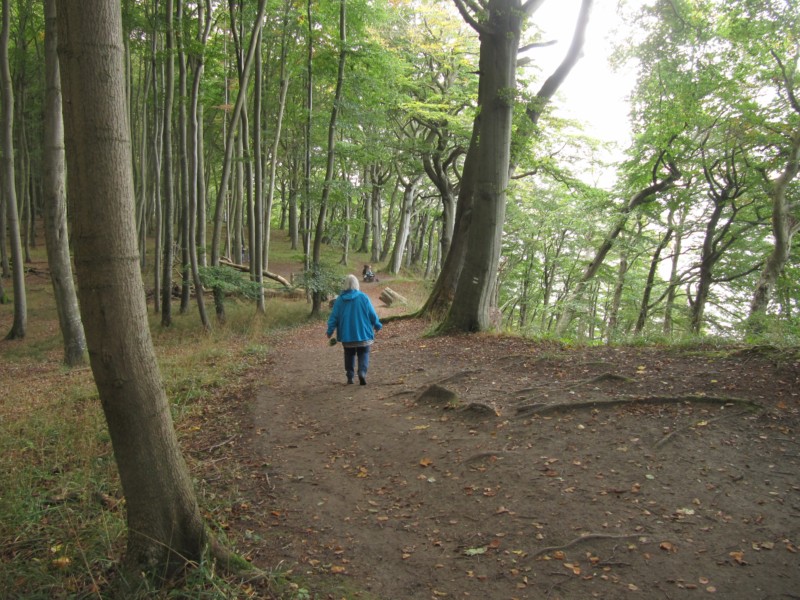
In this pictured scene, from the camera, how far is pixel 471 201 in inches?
445

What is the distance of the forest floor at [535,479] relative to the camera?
10.1 feet

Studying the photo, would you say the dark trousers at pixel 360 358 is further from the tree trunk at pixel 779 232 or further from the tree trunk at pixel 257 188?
the tree trunk at pixel 779 232

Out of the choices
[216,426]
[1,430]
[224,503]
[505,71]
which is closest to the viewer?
[224,503]

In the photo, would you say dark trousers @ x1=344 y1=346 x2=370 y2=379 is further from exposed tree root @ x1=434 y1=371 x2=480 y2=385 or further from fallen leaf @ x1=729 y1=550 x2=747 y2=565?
fallen leaf @ x1=729 y1=550 x2=747 y2=565

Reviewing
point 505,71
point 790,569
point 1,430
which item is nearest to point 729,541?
point 790,569

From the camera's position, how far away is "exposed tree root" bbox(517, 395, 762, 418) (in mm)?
4745

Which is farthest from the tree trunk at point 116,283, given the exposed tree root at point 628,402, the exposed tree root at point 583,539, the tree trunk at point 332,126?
the tree trunk at point 332,126

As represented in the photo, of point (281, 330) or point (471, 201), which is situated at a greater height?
point (471, 201)

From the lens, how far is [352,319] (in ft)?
24.1

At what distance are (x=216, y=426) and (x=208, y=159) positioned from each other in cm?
2342

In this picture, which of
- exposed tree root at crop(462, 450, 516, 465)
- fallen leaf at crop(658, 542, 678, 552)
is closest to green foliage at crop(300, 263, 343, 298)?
exposed tree root at crop(462, 450, 516, 465)

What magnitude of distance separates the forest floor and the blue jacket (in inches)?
35.7

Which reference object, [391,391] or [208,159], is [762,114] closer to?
[391,391]

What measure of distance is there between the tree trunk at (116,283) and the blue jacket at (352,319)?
14.7ft
